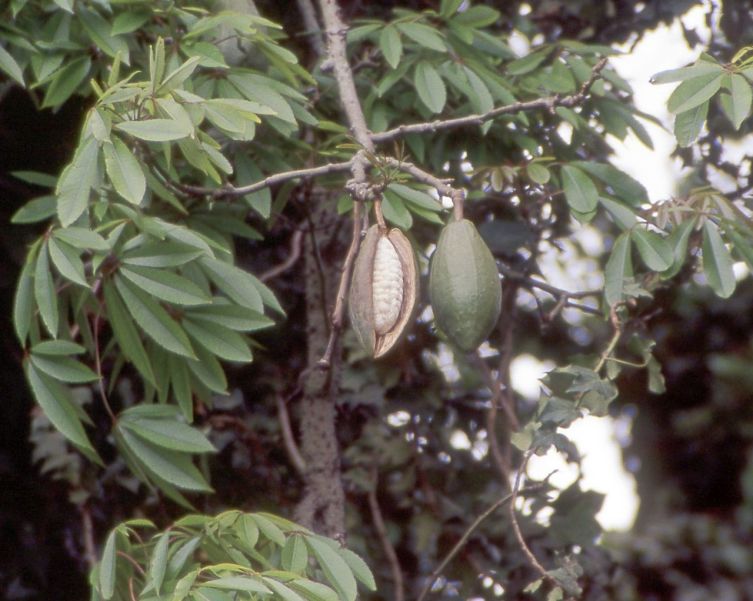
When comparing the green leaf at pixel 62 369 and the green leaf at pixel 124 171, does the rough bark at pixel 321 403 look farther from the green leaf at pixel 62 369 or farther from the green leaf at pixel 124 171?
the green leaf at pixel 124 171

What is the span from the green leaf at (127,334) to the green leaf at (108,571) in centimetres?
23

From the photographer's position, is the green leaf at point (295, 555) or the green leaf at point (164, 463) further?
the green leaf at point (164, 463)

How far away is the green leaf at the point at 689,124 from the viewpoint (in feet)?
3.94

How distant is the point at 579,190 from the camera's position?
1.51m

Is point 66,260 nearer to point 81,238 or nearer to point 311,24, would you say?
point 81,238

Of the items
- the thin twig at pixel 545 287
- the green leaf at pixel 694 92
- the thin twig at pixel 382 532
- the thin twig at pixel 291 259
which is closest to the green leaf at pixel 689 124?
the green leaf at pixel 694 92

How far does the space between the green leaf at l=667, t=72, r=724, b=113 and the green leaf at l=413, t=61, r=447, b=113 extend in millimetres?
376

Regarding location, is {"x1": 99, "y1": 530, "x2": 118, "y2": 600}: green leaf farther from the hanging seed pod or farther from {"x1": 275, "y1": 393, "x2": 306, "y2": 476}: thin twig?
{"x1": 275, "y1": 393, "x2": 306, "y2": 476}: thin twig

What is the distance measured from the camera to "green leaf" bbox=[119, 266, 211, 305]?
4.09 feet

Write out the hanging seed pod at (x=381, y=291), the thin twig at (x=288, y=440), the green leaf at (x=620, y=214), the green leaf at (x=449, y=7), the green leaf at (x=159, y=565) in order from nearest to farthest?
1. the hanging seed pod at (x=381, y=291)
2. the green leaf at (x=159, y=565)
3. the green leaf at (x=620, y=214)
4. the green leaf at (x=449, y=7)
5. the thin twig at (x=288, y=440)

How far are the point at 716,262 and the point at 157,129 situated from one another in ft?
2.32

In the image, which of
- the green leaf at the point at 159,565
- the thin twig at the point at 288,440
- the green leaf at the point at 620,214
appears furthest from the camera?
the thin twig at the point at 288,440

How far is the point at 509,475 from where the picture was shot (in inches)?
73.9

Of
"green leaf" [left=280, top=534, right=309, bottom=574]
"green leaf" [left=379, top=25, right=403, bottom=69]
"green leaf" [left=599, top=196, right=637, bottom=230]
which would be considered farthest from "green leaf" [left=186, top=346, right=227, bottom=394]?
"green leaf" [left=599, top=196, right=637, bottom=230]
